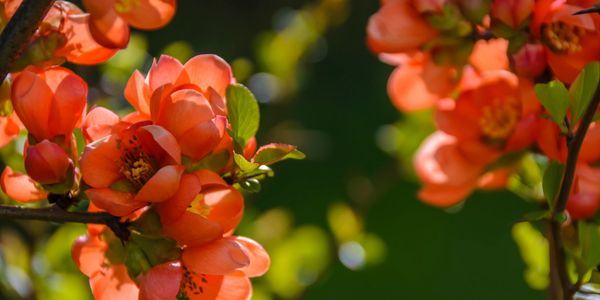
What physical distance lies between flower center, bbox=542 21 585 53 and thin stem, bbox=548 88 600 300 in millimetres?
77

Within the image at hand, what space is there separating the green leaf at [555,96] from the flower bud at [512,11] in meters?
0.09

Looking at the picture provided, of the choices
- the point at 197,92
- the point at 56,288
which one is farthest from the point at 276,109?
the point at 197,92

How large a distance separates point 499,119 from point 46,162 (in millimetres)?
408

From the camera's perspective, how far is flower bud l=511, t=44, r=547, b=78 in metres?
0.71

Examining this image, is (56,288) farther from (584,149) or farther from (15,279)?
(584,149)

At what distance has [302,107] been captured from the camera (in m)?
3.05

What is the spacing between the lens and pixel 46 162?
614 millimetres

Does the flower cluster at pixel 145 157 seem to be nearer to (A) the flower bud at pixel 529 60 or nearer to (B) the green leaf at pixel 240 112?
(B) the green leaf at pixel 240 112

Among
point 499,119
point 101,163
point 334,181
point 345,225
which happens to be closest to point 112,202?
point 101,163

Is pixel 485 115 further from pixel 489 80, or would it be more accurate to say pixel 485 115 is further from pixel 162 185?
pixel 162 185

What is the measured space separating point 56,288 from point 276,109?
0.55 m

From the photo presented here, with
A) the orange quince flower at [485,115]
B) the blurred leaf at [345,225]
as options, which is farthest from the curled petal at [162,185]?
the blurred leaf at [345,225]

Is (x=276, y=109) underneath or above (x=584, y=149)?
underneath

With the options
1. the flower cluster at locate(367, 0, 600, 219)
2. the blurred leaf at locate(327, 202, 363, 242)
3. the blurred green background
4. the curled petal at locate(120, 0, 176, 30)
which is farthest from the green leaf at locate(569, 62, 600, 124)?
the blurred leaf at locate(327, 202, 363, 242)
